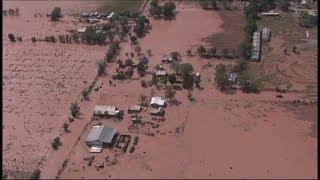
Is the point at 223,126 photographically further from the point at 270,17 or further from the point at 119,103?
the point at 270,17

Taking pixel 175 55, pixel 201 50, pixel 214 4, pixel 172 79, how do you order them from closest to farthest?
pixel 172 79 → pixel 175 55 → pixel 201 50 → pixel 214 4

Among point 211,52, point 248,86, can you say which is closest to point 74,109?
point 248,86

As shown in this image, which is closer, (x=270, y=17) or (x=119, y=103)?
(x=119, y=103)

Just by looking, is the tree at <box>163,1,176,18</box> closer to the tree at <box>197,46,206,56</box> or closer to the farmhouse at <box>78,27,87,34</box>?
the farmhouse at <box>78,27,87,34</box>

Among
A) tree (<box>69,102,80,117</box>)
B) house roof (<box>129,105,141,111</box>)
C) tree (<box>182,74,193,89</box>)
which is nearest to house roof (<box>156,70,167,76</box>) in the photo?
tree (<box>182,74,193,89</box>)

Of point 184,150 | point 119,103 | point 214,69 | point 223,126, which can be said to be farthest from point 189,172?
point 214,69

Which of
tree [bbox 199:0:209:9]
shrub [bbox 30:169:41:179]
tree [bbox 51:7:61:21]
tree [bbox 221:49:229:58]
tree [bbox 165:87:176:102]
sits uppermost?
tree [bbox 199:0:209:9]

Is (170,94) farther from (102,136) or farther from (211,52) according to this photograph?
(211,52)
